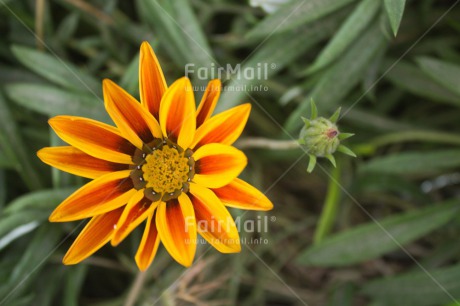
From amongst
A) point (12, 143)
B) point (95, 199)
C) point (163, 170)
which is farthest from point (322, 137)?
point (12, 143)

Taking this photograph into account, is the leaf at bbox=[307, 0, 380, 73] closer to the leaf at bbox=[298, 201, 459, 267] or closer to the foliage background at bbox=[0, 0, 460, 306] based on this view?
the foliage background at bbox=[0, 0, 460, 306]

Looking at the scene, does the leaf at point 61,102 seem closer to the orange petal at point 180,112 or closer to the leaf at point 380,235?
the orange petal at point 180,112

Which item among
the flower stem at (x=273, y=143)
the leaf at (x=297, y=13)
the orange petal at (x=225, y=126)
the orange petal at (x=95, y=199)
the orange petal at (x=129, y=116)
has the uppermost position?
the leaf at (x=297, y=13)

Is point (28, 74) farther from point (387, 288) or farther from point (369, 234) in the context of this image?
point (387, 288)

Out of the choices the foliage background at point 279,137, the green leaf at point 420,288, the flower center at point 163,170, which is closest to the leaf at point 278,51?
the foliage background at point 279,137

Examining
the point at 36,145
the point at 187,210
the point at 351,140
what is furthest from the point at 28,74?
the point at 351,140

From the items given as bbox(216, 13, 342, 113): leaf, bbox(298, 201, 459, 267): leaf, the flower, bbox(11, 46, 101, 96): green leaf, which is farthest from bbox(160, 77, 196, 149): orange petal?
bbox(298, 201, 459, 267): leaf
